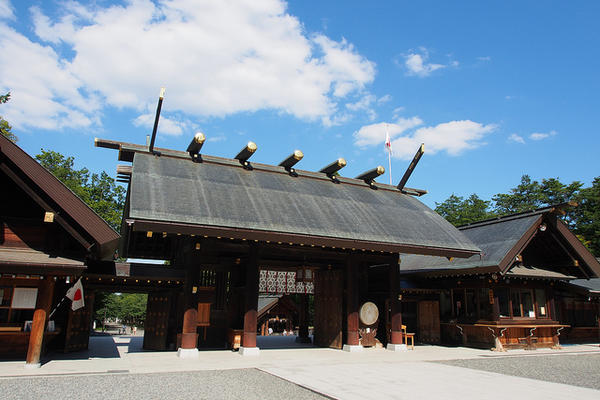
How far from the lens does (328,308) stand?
17.0 m

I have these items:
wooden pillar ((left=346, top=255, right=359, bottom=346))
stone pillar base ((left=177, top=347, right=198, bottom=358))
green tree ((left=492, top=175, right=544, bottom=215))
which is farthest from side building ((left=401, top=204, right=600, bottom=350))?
green tree ((left=492, top=175, right=544, bottom=215))

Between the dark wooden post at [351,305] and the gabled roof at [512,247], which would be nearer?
the dark wooden post at [351,305]

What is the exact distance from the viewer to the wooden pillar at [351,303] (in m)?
15.4

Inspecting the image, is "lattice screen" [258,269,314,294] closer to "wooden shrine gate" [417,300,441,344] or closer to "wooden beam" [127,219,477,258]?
"wooden beam" [127,219,477,258]

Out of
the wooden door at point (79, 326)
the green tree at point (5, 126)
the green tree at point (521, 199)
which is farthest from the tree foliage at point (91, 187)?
the green tree at point (521, 199)

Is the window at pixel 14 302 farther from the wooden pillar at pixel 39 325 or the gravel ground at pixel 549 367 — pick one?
the gravel ground at pixel 549 367

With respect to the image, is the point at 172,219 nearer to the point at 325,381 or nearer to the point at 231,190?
the point at 231,190

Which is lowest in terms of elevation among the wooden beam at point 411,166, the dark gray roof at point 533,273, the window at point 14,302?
the window at point 14,302

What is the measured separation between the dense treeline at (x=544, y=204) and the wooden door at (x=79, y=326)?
40.6 meters

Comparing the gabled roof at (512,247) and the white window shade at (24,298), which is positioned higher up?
the gabled roof at (512,247)

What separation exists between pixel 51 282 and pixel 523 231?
58.3 ft

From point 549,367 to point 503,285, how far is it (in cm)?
554

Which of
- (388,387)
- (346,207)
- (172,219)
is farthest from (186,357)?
(346,207)

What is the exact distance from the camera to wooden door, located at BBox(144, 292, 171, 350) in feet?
48.9
